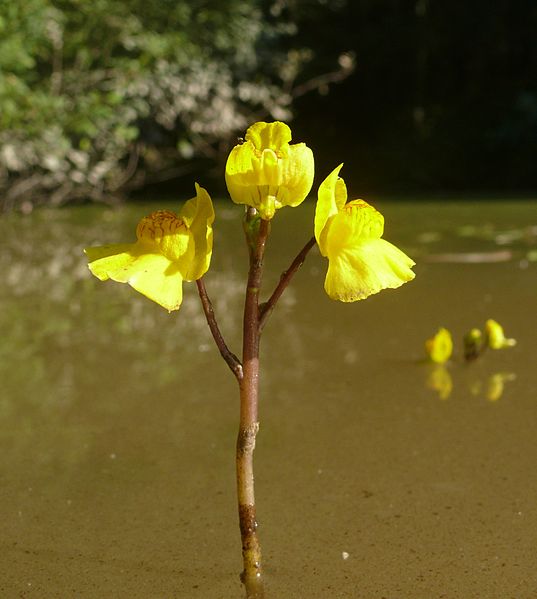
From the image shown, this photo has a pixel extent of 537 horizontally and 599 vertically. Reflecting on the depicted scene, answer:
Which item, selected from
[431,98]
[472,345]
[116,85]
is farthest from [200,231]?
[431,98]

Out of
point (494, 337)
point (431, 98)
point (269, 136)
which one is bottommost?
point (431, 98)

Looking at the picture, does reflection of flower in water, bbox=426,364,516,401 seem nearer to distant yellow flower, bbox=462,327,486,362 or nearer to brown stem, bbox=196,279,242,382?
distant yellow flower, bbox=462,327,486,362

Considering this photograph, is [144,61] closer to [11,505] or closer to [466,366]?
[466,366]

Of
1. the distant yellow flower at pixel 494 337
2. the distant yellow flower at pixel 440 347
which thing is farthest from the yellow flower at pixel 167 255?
the distant yellow flower at pixel 494 337

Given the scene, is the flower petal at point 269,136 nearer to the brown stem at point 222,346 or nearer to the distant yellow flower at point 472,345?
the brown stem at point 222,346

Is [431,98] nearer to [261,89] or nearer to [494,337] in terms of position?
[261,89]

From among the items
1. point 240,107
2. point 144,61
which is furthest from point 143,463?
point 240,107

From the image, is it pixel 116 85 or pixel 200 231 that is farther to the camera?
pixel 116 85
